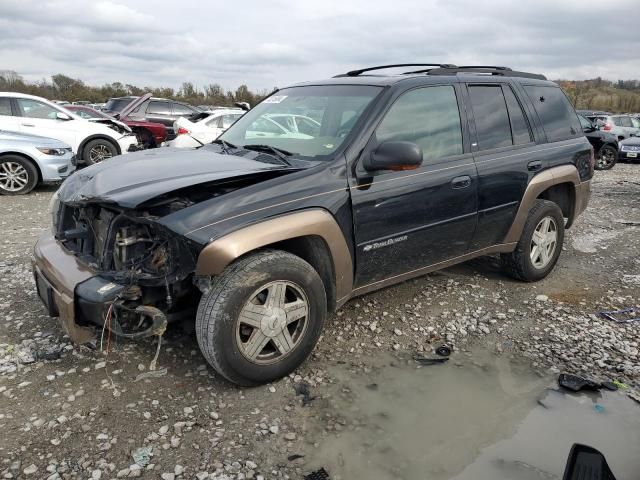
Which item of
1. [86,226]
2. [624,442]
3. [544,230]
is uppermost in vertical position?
[86,226]

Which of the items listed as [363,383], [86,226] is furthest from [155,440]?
[86,226]

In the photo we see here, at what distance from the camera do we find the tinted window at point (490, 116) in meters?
3.93

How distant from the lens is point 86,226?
3.28m

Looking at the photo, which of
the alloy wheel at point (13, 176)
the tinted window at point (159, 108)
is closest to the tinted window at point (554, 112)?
the alloy wheel at point (13, 176)

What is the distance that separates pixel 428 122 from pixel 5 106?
9.33 meters

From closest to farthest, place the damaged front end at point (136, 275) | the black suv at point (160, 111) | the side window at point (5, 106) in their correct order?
the damaged front end at point (136, 275) < the side window at point (5, 106) < the black suv at point (160, 111)

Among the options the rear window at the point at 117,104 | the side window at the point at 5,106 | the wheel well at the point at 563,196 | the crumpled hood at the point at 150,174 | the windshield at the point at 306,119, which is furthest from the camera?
the rear window at the point at 117,104

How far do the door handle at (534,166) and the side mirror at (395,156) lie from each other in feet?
5.25

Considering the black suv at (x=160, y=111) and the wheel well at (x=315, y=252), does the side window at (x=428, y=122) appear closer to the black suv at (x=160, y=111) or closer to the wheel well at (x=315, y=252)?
the wheel well at (x=315, y=252)

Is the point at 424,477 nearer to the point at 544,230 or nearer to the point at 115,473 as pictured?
the point at 115,473

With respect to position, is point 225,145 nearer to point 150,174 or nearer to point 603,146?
point 150,174

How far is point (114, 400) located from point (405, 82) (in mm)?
2809

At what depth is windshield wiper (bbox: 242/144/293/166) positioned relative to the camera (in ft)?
11.0

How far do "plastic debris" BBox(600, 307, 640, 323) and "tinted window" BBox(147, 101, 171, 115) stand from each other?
45.7ft
